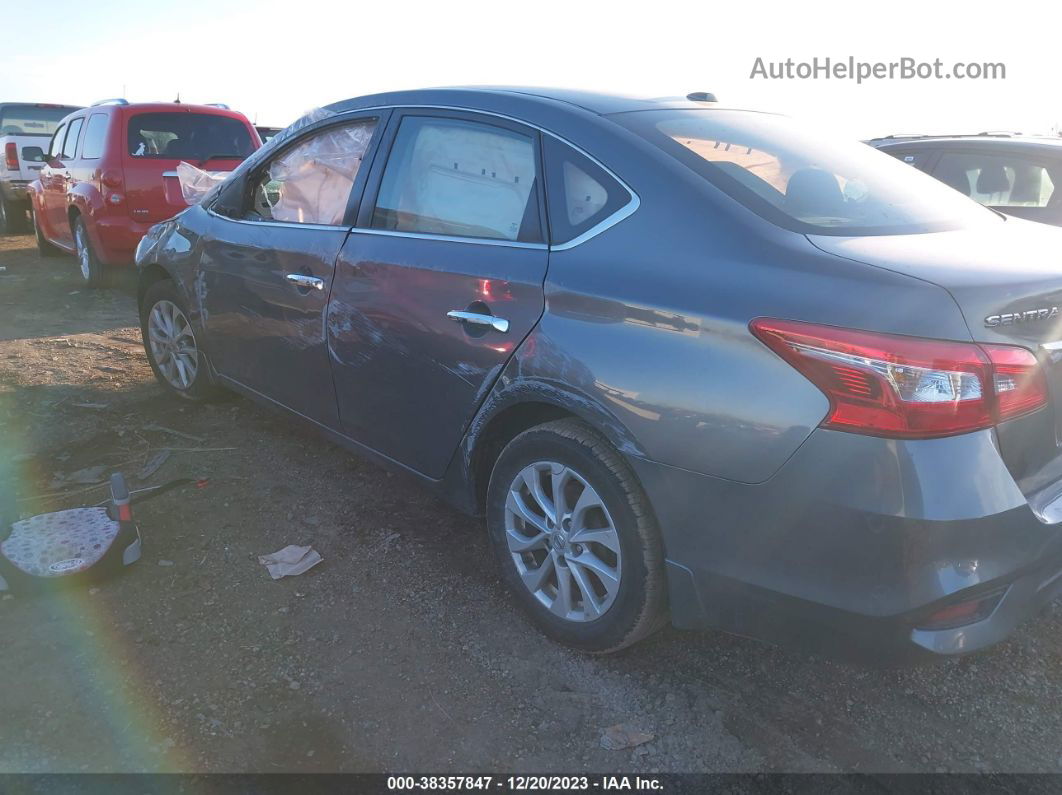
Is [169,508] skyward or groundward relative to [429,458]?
groundward

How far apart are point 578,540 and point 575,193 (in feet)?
3.47

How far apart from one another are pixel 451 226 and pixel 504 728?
164 centimetres

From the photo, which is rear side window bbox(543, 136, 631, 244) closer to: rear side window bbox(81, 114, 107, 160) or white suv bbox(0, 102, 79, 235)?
rear side window bbox(81, 114, 107, 160)

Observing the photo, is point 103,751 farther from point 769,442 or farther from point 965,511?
point 965,511

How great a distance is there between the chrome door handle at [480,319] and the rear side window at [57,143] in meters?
8.70

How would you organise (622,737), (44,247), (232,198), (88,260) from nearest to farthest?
1. (622,737)
2. (232,198)
3. (88,260)
4. (44,247)

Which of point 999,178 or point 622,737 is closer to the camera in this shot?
point 622,737

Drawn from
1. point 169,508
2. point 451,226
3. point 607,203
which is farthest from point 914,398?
point 169,508

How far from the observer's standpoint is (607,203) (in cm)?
247

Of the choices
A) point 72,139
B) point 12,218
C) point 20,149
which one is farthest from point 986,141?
point 12,218

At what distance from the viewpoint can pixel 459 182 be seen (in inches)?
116

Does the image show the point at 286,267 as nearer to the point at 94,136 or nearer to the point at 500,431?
the point at 500,431

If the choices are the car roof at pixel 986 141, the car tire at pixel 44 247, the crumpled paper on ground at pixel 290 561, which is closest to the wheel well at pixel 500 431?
the crumpled paper on ground at pixel 290 561

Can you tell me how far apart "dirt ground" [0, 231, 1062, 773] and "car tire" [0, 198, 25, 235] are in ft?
39.7
